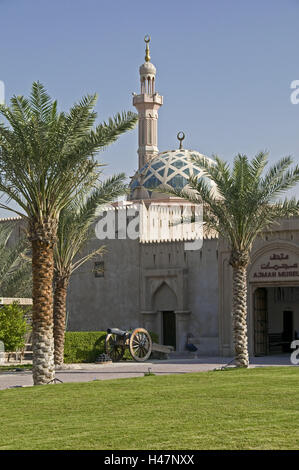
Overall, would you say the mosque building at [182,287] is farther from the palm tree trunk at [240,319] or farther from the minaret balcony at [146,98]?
the minaret balcony at [146,98]

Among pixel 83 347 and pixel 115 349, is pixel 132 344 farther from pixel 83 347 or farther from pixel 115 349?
pixel 83 347

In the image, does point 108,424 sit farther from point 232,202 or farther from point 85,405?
point 232,202

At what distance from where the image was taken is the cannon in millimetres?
26141

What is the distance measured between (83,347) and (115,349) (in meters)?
1.09

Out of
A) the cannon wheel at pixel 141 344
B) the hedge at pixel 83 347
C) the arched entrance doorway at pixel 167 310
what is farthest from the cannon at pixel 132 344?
the arched entrance doorway at pixel 167 310

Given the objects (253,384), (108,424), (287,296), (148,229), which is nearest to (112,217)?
(148,229)

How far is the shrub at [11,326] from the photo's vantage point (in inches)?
958

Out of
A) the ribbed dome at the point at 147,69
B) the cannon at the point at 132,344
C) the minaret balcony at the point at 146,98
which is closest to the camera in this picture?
the cannon at the point at 132,344

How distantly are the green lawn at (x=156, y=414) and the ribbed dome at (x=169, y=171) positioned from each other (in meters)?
26.2

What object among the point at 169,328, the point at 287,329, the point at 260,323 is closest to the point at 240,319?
the point at 260,323

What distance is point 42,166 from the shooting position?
16.3 metres
